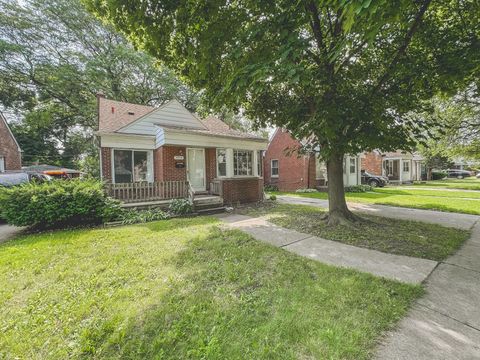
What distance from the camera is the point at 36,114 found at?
20.7 m

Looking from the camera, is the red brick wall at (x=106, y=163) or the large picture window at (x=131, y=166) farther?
the large picture window at (x=131, y=166)

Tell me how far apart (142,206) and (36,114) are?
66.4 feet

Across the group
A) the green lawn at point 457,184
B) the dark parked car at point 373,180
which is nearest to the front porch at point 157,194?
the dark parked car at point 373,180

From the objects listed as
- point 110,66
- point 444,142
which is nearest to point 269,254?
point 444,142

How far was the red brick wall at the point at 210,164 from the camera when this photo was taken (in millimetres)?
12000

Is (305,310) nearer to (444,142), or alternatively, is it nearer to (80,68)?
(444,142)

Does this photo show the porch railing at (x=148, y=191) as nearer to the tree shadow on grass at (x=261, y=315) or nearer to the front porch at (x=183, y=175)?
the front porch at (x=183, y=175)

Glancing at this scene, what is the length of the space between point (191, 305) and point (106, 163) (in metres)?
9.34

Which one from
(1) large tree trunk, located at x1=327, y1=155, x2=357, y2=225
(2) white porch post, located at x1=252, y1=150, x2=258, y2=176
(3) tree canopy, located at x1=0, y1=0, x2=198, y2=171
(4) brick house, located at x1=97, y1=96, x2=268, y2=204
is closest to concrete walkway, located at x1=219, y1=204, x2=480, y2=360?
(1) large tree trunk, located at x1=327, y1=155, x2=357, y2=225

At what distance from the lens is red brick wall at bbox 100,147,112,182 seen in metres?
10.1

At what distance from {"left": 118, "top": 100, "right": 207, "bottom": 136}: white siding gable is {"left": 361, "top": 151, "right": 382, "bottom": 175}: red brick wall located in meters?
19.6

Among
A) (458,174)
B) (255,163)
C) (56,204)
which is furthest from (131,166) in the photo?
(458,174)

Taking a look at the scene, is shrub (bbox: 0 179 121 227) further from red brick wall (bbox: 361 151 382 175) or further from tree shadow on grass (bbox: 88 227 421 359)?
red brick wall (bbox: 361 151 382 175)

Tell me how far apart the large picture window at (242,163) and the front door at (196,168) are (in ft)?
5.87
